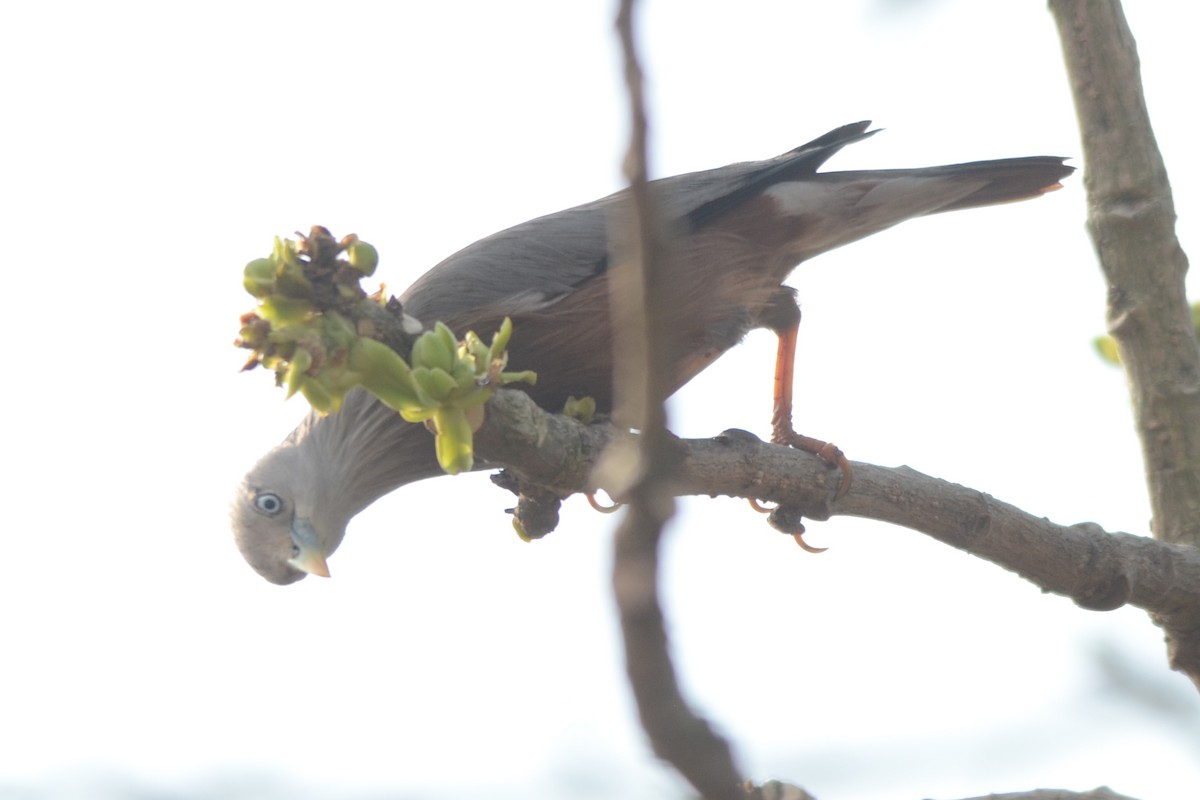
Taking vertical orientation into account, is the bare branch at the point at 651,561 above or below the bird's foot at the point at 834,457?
below

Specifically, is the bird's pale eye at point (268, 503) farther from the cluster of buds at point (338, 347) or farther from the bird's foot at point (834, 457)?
the cluster of buds at point (338, 347)

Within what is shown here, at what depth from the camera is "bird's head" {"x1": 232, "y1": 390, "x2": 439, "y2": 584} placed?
4.10 metres

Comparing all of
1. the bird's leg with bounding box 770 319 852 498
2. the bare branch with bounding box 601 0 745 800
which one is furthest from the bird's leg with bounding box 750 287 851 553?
the bare branch with bounding box 601 0 745 800

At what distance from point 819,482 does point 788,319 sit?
1659 millimetres

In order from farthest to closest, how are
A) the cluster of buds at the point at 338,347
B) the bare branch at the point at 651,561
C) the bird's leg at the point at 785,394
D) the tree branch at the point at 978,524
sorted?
the bird's leg at the point at 785,394
the tree branch at the point at 978,524
the cluster of buds at the point at 338,347
the bare branch at the point at 651,561

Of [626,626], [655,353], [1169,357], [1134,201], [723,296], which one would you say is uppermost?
[723,296]

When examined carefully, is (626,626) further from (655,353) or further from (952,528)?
(952,528)

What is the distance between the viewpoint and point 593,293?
163 inches

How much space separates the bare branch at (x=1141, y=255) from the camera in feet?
11.6

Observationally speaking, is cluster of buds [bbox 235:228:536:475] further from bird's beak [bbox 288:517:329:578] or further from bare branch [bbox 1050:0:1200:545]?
bare branch [bbox 1050:0:1200:545]

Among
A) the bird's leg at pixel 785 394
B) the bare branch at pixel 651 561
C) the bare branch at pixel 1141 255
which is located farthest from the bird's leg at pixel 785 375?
the bare branch at pixel 651 561

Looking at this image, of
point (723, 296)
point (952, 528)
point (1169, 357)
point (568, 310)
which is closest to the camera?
point (952, 528)

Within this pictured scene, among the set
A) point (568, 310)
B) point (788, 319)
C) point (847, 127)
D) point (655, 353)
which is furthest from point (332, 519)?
point (655, 353)

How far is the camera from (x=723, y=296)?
4398 mm
